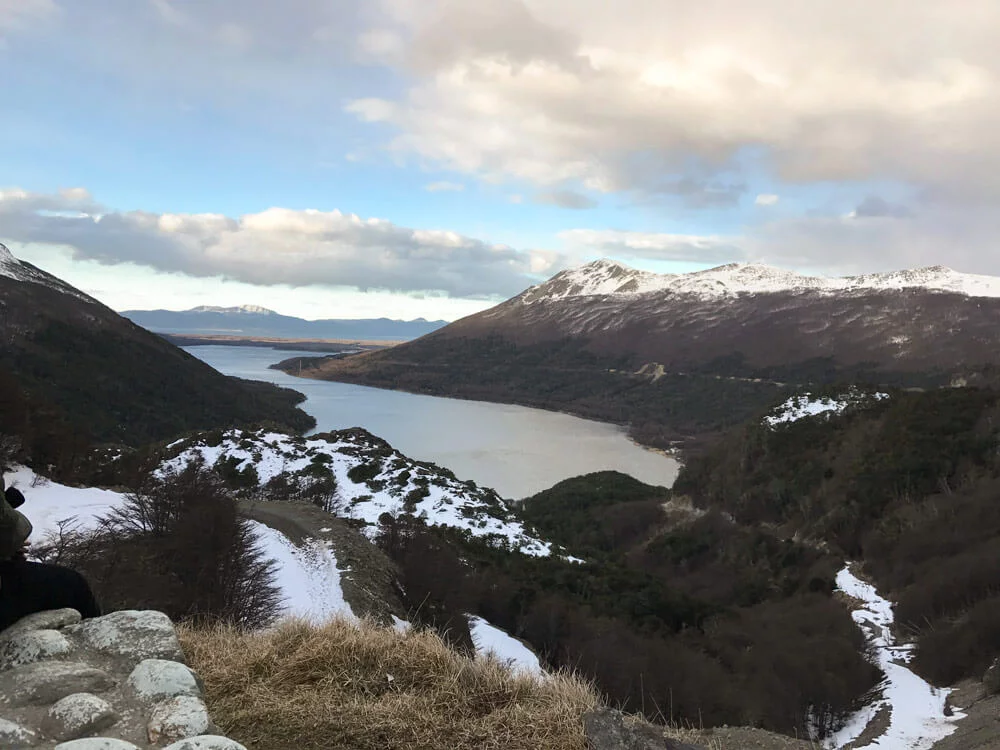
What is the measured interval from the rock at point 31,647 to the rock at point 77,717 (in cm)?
43

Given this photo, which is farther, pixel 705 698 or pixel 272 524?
pixel 272 524

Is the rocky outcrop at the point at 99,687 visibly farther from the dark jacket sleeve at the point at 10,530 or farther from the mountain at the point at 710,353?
the mountain at the point at 710,353

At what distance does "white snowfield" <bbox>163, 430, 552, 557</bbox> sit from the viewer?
28562mm

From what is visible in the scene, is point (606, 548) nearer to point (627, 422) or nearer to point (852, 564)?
point (852, 564)

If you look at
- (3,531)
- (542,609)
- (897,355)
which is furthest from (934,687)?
(897,355)

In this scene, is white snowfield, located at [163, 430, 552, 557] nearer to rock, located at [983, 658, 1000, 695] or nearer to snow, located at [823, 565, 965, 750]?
snow, located at [823, 565, 965, 750]

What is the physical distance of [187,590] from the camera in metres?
9.58

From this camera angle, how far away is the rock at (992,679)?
12075 mm

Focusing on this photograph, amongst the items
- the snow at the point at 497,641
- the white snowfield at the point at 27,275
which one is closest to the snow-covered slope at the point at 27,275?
the white snowfield at the point at 27,275

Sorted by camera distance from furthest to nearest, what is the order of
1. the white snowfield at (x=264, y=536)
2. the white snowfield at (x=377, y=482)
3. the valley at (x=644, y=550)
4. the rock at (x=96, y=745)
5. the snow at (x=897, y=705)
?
the white snowfield at (x=377, y=482), the white snowfield at (x=264, y=536), the valley at (x=644, y=550), the snow at (x=897, y=705), the rock at (x=96, y=745)

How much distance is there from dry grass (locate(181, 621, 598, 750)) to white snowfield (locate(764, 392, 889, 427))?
46475 mm

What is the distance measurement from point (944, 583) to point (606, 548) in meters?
22.3

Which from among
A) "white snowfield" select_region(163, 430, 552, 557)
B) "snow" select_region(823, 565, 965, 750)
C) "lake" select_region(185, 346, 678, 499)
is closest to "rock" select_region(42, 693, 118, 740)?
"snow" select_region(823, 565, 965, 750)

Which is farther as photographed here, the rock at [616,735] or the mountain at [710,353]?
the mountain at [710,353]
